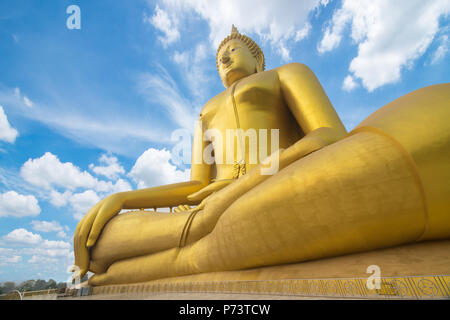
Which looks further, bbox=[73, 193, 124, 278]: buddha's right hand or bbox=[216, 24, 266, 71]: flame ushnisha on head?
bbox=[216, 24, 266, 71]: flame ushnisha on head

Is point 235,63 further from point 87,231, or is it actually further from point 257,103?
point 87,231

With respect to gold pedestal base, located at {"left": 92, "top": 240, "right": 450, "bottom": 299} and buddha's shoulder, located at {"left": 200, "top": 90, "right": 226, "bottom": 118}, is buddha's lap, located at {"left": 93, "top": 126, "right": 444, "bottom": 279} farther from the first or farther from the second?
buddha's shoulder, located at {"left": 200, "top": 90, "right": 226, "bottom": 118}

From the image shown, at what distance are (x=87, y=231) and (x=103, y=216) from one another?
0.88ft

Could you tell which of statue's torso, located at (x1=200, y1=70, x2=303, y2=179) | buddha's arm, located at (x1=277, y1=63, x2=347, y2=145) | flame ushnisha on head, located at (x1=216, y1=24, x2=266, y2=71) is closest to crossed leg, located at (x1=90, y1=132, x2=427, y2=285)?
buddha's arm, located at (x1=277, y1=63, x2=347, y2=145)

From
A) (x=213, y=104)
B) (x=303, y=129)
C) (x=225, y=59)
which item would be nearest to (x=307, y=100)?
(x=303, y=129)

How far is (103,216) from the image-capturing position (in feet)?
11.7

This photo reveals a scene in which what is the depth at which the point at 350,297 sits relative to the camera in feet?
5.27

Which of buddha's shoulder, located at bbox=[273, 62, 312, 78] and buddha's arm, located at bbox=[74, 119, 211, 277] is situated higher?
buddha's shoulder, located at bbox=[273, 62, 312, 78]

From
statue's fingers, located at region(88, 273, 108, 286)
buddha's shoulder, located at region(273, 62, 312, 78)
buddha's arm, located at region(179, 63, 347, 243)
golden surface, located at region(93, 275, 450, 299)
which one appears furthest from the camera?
buddha's shoulder, located at region(273, 62, 312, 78)

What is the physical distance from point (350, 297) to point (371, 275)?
0.66 feet

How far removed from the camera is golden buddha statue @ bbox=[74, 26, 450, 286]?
1.72 meters

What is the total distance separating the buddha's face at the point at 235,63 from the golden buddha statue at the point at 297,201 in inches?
44.1

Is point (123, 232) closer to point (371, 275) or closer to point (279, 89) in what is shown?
point (371, 275)
